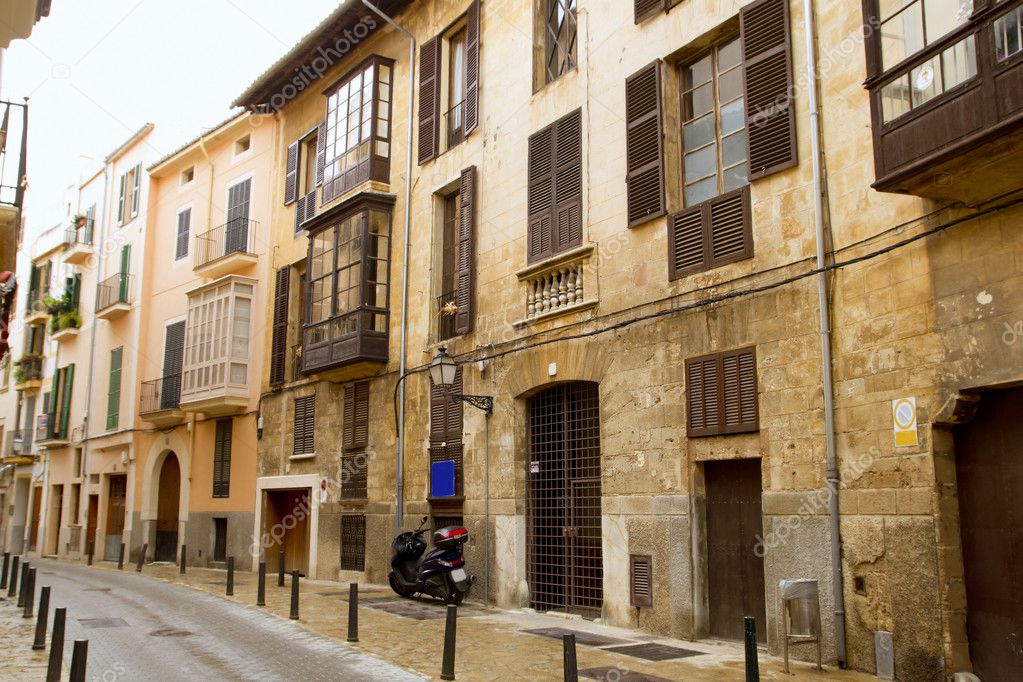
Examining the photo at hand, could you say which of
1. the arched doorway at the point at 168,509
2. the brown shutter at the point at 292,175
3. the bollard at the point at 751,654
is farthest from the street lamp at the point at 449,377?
the arched doorway at the point at 168,509

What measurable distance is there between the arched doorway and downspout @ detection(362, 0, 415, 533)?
1135 centimetres

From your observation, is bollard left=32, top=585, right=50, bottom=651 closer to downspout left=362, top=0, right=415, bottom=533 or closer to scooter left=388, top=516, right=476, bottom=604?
scooter left=388, top=516, right=476, bottom=604

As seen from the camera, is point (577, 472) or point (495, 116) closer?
point (577, 472)

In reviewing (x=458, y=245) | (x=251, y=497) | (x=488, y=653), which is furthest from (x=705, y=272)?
(x=251, y=497)

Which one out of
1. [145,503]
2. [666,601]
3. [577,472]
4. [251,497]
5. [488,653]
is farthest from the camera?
[145,503]

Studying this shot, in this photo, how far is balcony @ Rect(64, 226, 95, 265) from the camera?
104ft

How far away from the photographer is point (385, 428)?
57.2 ft

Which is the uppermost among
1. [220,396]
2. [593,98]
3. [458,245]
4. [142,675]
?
[593,98]

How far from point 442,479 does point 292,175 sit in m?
9.85

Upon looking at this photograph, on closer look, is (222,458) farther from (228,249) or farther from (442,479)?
→ (442,479)

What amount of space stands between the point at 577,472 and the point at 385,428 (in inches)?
214

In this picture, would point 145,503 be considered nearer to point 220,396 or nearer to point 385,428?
point 220,396

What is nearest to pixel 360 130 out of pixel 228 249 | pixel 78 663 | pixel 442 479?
pixel 228 249

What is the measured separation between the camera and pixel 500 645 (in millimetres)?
10430
